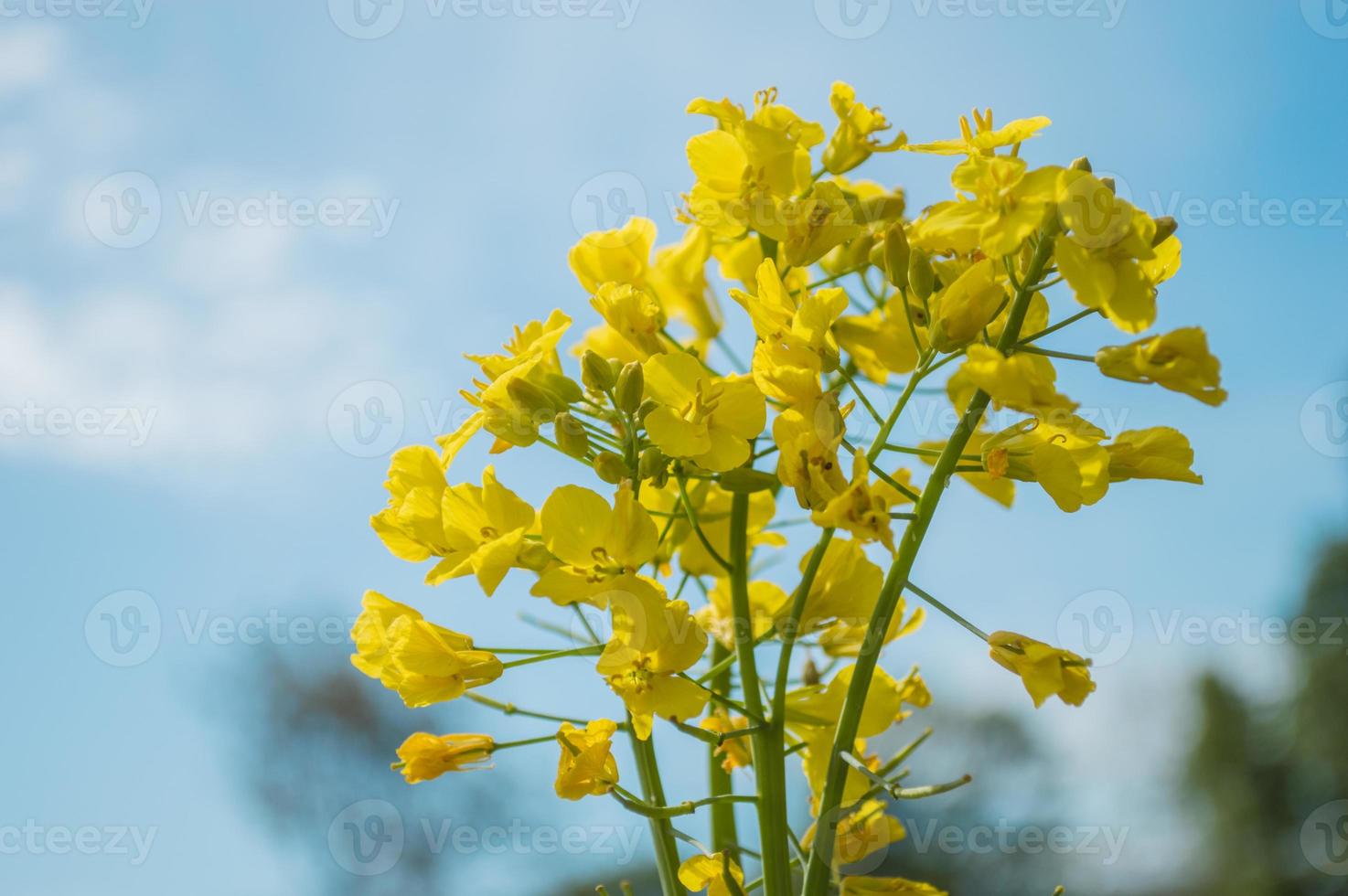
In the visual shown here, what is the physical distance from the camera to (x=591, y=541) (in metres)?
0.84

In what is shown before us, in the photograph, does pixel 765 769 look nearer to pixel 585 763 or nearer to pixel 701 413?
pixel 585 763

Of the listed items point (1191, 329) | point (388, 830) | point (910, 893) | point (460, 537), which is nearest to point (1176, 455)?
point (1191, 329)

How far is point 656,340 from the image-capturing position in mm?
988

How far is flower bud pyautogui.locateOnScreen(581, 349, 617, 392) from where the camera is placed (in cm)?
88

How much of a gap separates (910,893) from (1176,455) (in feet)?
1.43

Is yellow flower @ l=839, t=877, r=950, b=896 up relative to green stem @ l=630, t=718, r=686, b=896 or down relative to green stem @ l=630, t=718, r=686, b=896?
down

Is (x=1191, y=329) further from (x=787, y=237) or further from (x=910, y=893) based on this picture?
(x=910, y=893)

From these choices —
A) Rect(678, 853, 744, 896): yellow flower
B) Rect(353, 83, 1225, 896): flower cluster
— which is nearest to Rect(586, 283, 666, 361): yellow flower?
Rect(353, 83, 1225, 896): flower cluster

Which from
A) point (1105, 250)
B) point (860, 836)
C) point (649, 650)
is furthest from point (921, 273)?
point (860, 836)

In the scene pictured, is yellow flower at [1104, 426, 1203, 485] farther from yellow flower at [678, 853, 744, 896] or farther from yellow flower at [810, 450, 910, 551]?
yellow flower at [678, 853, 744, 896]

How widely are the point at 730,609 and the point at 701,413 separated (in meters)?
0.29

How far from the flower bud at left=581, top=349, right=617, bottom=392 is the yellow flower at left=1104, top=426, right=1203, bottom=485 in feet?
1.32

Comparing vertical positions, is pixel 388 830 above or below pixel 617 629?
below

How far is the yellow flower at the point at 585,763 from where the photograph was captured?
817 mm
